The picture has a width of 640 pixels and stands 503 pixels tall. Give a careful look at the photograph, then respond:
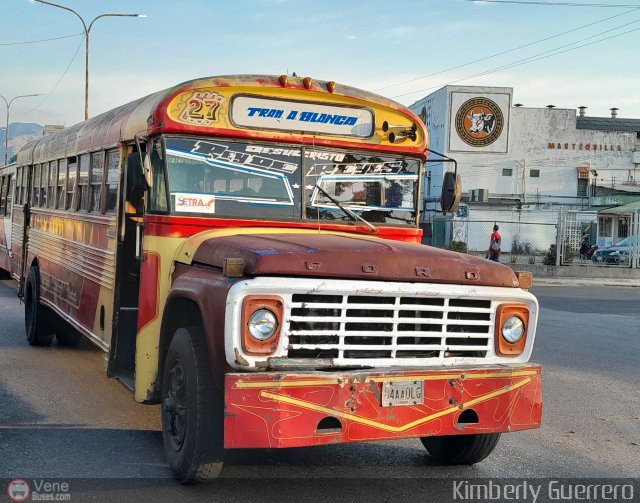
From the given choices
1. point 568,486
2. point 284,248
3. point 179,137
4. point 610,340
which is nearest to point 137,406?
point 179,137

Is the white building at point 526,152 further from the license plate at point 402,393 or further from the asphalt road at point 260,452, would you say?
the license plate at point 402,393

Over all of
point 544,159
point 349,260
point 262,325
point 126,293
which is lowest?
point 126,293

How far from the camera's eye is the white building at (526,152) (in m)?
52.0

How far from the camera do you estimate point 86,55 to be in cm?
3453

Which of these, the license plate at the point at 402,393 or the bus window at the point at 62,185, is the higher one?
the bus window at the point at 62,185

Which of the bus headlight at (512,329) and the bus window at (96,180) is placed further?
the bus window at (96,180)

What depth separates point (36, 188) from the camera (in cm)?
1185

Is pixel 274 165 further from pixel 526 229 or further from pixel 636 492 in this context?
pixel 526 229

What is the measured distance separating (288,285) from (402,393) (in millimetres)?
906

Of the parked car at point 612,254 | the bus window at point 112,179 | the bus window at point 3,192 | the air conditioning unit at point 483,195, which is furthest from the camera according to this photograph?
the parked car at point 612,254

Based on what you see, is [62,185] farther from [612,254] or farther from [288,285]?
[612,254]

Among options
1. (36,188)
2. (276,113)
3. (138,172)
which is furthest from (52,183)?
(276,113)

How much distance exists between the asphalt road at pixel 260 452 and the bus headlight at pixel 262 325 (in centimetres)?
107

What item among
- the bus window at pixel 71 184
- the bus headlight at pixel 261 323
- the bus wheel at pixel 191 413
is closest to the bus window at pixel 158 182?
the bus wheel at pixel 191 413
